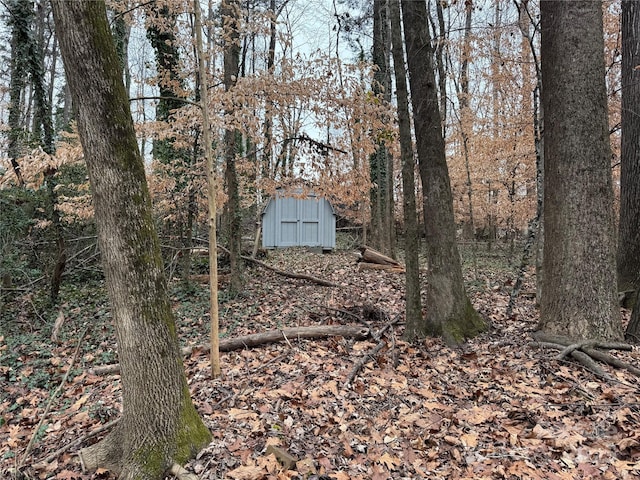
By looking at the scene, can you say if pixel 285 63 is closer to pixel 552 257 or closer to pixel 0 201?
pixel 552 257

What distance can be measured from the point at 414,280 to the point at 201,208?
18.2ft

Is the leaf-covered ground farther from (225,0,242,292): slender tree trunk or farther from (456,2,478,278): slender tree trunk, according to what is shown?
(456,2,478,278): slender tree trunk

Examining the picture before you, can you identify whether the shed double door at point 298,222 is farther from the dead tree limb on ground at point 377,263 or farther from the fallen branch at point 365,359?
the fallen branch at point 365,359

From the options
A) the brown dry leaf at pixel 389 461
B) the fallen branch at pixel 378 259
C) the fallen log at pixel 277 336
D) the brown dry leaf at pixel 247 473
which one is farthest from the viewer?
the fallen branch at pixel 378 259

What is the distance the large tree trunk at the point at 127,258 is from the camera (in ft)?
8.34

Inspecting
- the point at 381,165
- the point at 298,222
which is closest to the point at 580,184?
the point at 381,165

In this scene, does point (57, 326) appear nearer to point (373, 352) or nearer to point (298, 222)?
point (373, 352)

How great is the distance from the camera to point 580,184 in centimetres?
429

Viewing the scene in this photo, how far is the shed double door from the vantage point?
17.0 m

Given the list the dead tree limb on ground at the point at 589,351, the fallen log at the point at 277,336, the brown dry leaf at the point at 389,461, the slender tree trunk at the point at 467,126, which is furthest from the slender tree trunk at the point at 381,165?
the brown dry leaf at the point at 389,461

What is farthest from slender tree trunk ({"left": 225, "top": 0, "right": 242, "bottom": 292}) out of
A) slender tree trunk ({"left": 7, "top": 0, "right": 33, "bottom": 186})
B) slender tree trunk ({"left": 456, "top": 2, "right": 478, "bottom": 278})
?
slender tree trunk ({"left": 456, "top": 2, "right": 478, "bottom": 278})

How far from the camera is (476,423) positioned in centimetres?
321

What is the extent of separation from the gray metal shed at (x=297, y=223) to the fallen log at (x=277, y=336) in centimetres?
1146

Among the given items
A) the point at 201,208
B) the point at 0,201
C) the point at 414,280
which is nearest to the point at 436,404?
the point at 414,280
